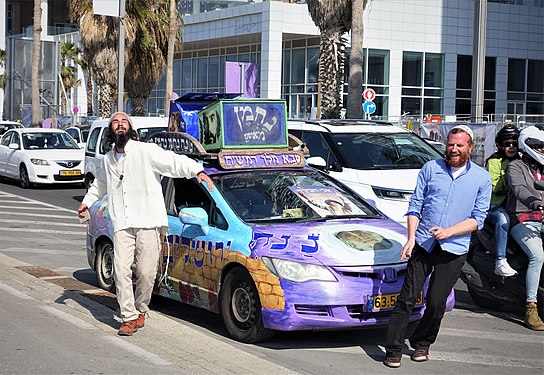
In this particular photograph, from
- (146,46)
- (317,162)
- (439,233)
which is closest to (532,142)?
(439,233)

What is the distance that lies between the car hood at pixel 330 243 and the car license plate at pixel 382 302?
266 millimetres

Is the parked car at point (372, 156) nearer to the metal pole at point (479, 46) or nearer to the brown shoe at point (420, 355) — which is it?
the brown shoe at point (420, 355)

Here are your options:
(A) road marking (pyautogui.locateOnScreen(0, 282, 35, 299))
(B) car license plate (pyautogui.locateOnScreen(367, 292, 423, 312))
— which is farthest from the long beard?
(A) road marking (pyautogui.locateOnScreen(0, 282, 35, 299))

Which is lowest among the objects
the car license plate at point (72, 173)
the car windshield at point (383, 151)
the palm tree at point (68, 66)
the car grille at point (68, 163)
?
the car license plate at point (72, 173)

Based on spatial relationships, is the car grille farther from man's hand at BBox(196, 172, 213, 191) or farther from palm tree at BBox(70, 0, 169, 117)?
man's hand at BBox(196, 172, 213, 191)

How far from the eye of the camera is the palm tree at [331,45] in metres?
27.8

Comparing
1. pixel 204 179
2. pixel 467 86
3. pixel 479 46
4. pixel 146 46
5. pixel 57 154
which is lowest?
pixel 57 154

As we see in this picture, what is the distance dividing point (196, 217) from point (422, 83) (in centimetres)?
4193

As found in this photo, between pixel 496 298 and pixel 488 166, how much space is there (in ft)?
4.33

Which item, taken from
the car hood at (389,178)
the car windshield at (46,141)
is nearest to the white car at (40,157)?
the car windshield at (46,141)

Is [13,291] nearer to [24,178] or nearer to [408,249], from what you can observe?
[408,249]

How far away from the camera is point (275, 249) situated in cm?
736

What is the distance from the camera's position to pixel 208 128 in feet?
30.5

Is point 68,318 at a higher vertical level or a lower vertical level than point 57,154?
lower
